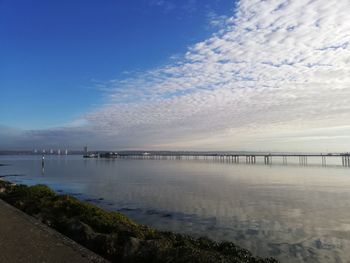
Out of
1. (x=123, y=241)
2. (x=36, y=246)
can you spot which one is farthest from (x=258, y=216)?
(x=36, y=246)

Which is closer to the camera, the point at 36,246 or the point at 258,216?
the point at 36,246

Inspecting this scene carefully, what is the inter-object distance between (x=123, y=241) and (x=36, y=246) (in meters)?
2.37

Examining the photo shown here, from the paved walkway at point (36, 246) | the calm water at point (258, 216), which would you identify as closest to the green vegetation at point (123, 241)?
the paved walkway at point (36, 246)

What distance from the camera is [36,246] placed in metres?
8.12

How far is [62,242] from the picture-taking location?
8.46m

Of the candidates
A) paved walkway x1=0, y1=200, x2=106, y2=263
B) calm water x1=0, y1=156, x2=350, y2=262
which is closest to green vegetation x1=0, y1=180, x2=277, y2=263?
paved walkway x1=0, y1=200, x2=106, y2=263

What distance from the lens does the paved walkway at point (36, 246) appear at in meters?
7.16

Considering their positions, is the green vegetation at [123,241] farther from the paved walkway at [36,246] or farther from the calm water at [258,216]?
the calm water at [258,216]

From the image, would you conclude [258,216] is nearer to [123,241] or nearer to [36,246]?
[123,241]

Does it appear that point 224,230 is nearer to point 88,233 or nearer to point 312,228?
point 312,228

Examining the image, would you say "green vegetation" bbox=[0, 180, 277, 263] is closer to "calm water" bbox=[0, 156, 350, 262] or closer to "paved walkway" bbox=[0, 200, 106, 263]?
"paved walkway" bbox=[0, 200, 106, 263]

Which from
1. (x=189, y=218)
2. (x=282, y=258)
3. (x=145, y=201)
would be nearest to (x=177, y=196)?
(x=145, y=201)

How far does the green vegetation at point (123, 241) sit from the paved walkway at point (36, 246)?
1.19 m

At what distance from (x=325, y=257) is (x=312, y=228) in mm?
4781
